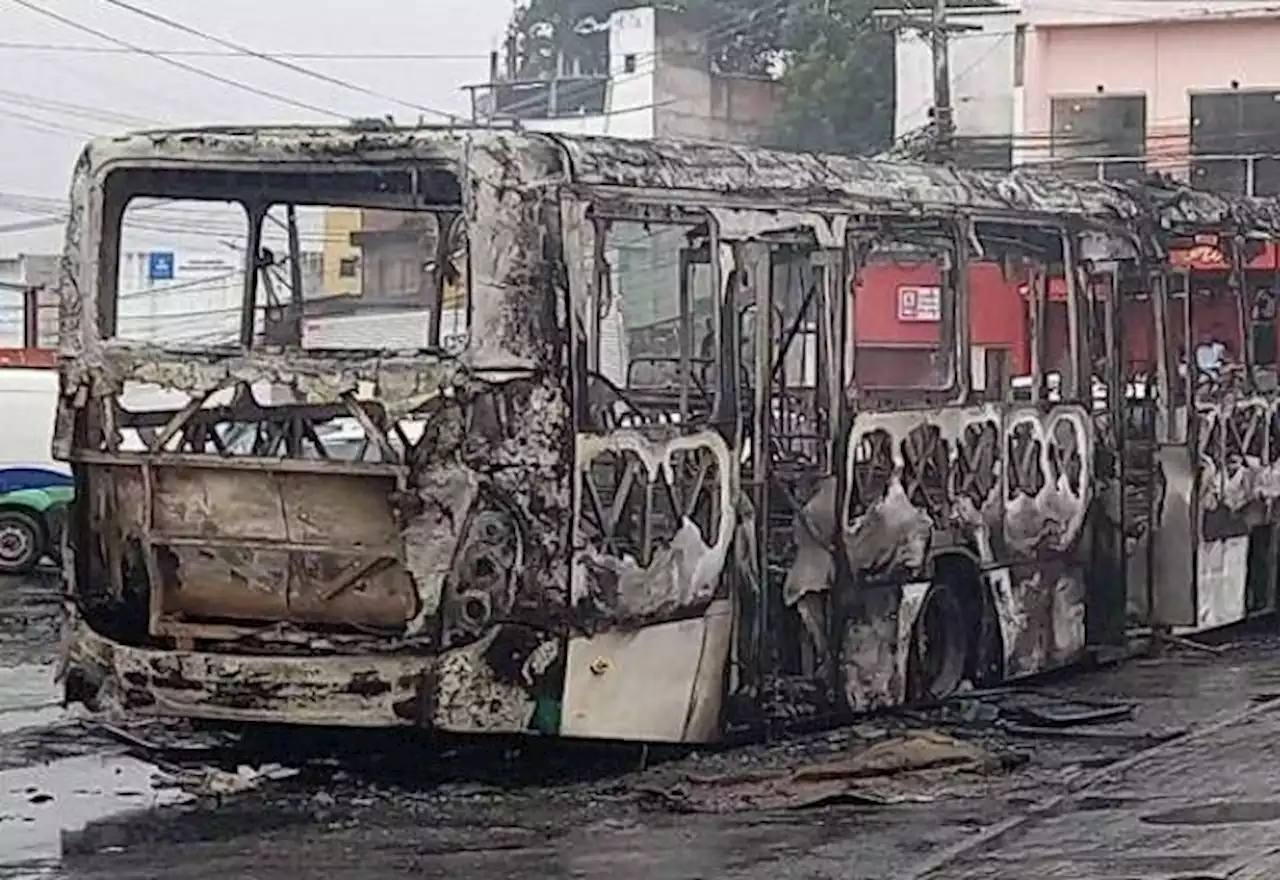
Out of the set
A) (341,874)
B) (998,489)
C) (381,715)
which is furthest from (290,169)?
(998,489)

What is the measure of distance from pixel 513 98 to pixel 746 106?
8.99 m

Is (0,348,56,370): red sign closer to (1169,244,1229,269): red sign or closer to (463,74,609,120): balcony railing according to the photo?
(1169,244,1229,269): red sign

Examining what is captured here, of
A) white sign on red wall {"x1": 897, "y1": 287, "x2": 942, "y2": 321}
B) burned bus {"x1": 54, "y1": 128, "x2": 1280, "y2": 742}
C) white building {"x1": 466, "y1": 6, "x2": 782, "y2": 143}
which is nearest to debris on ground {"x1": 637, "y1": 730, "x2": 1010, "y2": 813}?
burned bus {"x1": 54, "y1": 128, "x2": 1280, "y2": 742}

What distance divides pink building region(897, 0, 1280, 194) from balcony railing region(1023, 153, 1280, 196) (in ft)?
0.12

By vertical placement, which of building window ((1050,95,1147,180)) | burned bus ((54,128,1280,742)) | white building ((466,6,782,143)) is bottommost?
burned bus ((54,128,1280,742))

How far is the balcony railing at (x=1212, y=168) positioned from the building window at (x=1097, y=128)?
2.45 ft

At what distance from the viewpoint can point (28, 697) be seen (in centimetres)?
1614

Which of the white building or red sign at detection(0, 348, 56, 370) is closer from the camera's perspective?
red sign at detection(0, 348, 56, 370)

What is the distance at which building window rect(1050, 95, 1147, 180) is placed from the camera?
47.8 meters

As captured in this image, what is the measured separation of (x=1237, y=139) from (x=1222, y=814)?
3696cm

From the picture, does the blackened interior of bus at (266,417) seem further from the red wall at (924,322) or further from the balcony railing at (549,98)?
the balcony railing at (549,98)

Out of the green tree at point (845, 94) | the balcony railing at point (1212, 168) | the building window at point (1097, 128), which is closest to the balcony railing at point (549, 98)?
the green tree at point (845, 94)

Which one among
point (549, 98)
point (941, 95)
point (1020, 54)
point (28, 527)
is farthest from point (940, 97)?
point (549, 98)

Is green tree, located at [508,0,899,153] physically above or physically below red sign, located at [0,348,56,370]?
above
